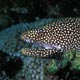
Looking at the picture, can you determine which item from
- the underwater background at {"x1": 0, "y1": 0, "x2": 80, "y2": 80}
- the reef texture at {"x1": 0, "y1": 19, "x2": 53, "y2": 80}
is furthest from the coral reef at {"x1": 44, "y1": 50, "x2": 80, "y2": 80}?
the reef texture at {"x1": 0, "y1": 19, "x2": 53, "y2": 80}

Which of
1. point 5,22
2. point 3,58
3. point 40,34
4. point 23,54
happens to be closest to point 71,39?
point 40,34

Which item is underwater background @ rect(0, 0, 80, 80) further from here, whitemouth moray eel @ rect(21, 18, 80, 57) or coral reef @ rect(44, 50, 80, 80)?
whitemouth moray eel @ rect(21, 18, 80, 57)

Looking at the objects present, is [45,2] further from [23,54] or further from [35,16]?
[23,54]

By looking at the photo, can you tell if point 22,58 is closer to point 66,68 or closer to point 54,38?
point 54,38

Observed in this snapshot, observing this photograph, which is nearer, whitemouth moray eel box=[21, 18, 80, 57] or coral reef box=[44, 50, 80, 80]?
coral reef box=[44, 50, 80, 80]

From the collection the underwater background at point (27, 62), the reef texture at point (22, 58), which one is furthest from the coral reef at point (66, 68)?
the reef texture at point (22, 58)

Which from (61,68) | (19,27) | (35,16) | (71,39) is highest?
(35,16)

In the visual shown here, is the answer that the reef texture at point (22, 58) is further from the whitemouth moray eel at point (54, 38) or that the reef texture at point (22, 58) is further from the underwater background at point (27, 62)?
the whitemouth moray eel at point (54, 38)

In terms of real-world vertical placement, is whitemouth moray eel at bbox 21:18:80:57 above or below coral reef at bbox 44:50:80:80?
above
